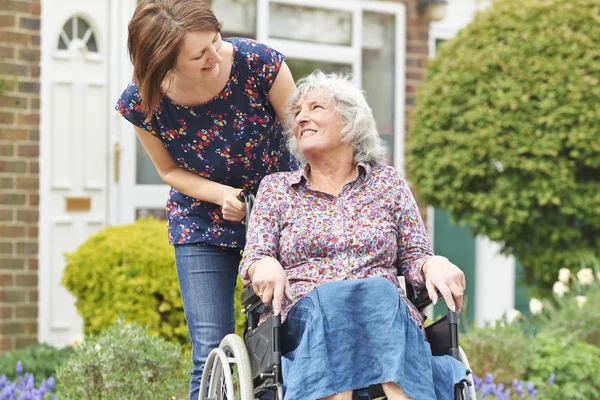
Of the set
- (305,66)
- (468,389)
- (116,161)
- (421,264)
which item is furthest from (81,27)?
(468,389)

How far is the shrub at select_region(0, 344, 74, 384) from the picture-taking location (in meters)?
5.55

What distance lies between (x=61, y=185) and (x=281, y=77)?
3.41 metres

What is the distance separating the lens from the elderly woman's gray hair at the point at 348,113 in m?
3.26

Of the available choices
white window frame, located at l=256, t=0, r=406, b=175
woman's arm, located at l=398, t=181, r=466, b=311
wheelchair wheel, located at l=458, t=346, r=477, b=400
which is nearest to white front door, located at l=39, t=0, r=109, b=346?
white window frame, located at l=256, t=0, r=406, b=175

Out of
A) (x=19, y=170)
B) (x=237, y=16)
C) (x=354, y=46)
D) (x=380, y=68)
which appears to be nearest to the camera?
(x=19, y=170)

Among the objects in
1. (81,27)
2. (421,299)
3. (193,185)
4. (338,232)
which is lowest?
(421,299)

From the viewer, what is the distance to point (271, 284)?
289 cm

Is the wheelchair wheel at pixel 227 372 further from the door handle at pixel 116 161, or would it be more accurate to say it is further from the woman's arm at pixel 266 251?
the door handle at pixel 116 161

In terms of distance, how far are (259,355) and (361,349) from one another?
0.35 meters

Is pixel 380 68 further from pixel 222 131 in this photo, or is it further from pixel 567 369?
pixel 222 131

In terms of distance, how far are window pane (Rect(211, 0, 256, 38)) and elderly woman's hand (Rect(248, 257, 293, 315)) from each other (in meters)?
4.36

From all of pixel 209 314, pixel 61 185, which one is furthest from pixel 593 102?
pixel 209 314

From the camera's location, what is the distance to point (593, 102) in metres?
6.64

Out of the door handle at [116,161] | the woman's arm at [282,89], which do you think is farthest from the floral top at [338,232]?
the door handle at [116,161]
